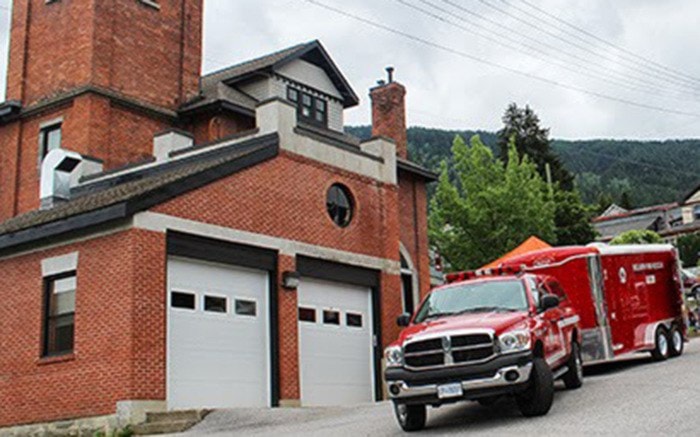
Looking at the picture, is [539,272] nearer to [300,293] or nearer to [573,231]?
[300,293]

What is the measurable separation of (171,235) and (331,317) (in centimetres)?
560

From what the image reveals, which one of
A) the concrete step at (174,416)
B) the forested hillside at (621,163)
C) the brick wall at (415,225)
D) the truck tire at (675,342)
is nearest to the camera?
the concrete step at (174,416)

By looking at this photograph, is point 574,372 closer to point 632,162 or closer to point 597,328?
point 597,328

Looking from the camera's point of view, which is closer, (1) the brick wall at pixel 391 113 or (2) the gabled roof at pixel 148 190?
(2) the gabled roof at pixel 148 190

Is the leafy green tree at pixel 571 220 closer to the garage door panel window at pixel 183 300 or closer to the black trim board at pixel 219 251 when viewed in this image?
the black trim board at pixel 219 251

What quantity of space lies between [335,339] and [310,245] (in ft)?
8.08

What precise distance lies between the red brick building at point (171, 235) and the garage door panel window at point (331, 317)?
6cm

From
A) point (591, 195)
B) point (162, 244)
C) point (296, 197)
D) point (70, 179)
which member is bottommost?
point (162, 244)

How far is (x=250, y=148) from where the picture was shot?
1947 cm

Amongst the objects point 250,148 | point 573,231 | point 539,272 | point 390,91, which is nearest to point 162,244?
point 250,148

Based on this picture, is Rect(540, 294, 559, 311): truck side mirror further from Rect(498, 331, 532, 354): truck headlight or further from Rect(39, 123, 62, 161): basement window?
Rect(39, 123, 62, 161): basement window

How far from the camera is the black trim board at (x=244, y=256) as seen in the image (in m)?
16.9

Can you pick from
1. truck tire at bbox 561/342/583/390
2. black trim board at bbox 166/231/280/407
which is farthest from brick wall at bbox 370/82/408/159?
truck tire at bbox 561/342/583/390

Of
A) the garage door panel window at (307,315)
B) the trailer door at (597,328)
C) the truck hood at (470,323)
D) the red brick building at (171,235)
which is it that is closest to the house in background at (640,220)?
the red brick building at (171,235)
